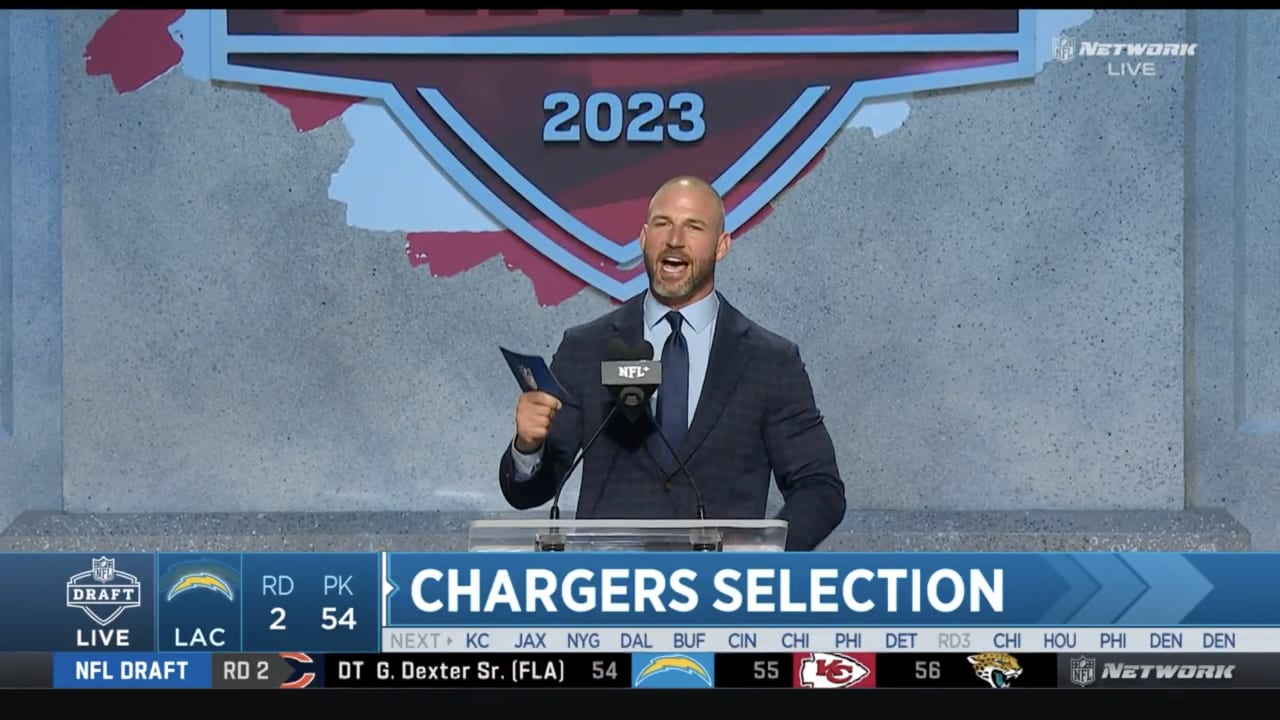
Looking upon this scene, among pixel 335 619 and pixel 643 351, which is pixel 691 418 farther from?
pixel 335 619

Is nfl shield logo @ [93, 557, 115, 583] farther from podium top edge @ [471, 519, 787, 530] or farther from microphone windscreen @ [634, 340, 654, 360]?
microphone windscreen @ [634, 340, 654, 360]

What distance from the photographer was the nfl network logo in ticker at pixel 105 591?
2.94 meters

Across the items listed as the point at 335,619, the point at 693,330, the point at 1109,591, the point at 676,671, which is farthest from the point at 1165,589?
the point at 335,619

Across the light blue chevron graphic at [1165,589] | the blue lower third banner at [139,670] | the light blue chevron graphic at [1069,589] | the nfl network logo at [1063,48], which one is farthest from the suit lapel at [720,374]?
the nfl network logo at [1063,48]

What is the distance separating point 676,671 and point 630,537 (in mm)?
245

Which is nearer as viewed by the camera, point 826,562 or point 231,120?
point 826,562

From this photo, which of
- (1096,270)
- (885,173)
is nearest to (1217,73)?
(1096,270)

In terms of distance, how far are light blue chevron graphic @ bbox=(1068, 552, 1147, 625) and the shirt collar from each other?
3.18 ft

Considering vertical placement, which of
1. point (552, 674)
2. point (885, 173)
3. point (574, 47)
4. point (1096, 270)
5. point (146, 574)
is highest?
point (574, 47)

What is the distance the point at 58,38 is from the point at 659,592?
2.82m

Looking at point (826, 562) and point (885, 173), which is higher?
point (885, 173)

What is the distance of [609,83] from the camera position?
462cm

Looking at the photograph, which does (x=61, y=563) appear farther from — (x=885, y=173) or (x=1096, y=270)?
(x=1096, y=270)

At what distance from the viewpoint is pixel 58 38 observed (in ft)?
15.3
